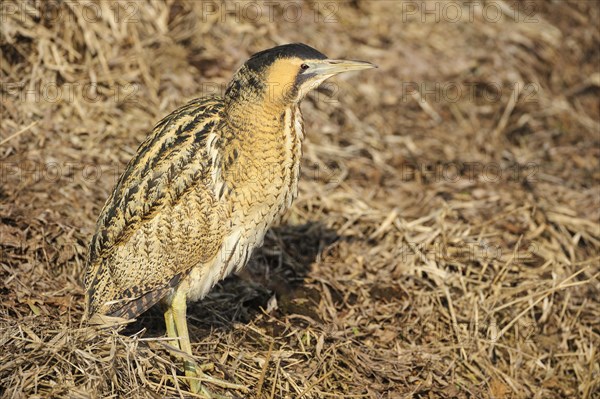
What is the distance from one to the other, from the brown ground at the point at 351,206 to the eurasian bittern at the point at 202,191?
33 centimetres

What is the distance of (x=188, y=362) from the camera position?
4.31 metres

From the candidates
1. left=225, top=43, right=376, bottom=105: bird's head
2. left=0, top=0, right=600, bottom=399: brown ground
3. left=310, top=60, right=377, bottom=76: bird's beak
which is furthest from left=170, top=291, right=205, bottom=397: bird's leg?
left=310, top=60, right=377, bottom=76: bird's beak

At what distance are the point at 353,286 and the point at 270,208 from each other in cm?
130

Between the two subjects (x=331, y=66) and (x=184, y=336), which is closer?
(x=331, y=66)

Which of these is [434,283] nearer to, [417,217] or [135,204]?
[417,217]

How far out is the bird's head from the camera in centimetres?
416

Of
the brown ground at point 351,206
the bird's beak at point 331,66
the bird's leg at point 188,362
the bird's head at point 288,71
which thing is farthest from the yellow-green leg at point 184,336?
the bird's beak at point 331,66

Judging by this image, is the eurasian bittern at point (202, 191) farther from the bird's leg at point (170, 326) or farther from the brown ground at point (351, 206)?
the brown ground at point (351, 206)

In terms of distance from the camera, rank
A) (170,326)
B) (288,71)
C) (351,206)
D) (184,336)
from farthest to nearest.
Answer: (351,206) < (170,326) < (184,336) < (288,71)

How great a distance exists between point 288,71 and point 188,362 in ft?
5.33

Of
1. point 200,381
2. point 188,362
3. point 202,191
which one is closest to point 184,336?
point 188,362

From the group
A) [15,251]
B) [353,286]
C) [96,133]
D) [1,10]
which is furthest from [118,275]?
[1,10]

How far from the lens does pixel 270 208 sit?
4.37 meters

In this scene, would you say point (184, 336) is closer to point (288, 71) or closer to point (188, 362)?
point (188, 362)
